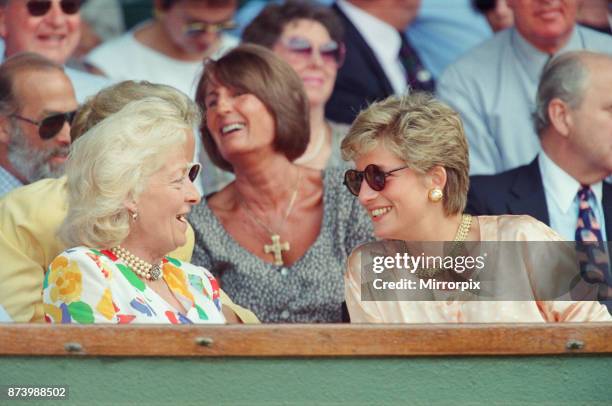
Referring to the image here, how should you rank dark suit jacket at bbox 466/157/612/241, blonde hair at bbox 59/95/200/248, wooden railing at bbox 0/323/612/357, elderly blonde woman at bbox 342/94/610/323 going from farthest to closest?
dark suit jacket at bbox 466/157/612/241, elderly blonde woman at bbox 342/94/610/323, blonde hair at bbox 59/95/200/248, wooden railing at bbox 0/323/612/357

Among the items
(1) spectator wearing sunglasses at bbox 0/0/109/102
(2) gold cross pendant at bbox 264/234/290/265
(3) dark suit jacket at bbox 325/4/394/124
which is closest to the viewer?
(2) gold cross pendant at bbox 264/234/290/265

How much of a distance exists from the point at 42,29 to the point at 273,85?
3.29ft

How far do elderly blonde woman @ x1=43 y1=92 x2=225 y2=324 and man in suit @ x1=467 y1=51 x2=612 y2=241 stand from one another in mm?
1353

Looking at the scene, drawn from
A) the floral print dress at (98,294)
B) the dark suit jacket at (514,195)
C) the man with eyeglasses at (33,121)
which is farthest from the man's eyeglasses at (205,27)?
the floral print dress at (98,294)

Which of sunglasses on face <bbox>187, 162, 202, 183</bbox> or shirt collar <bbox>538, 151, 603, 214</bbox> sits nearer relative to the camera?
sunglasses on face <bbox>187, 162, 202, 183</bbox>

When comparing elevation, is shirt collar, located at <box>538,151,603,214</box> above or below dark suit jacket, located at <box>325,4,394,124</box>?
above

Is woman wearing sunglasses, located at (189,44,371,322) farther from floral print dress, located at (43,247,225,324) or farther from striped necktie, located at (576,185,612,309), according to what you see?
floral print dress, located at (43,247,225,324)

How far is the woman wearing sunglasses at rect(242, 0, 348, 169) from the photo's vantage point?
15.4 ft

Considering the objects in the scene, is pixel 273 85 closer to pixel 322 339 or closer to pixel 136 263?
pixel 136 263

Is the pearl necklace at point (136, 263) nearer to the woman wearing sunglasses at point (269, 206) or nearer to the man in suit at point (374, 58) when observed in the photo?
the woman wearing sunglasses at point (269, 206)

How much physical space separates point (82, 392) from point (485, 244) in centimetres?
101

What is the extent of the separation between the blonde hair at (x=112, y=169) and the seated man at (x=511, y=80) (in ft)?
5.69

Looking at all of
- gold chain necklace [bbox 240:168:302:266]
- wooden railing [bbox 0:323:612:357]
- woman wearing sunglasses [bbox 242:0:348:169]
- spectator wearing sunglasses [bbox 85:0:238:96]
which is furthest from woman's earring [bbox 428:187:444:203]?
spectator wearing sunglasses [bbox 85:0:238:96]

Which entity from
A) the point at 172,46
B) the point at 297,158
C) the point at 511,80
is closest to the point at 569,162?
the point at 511,80
